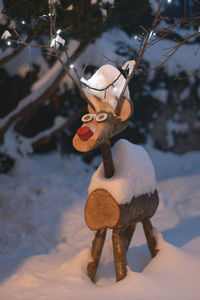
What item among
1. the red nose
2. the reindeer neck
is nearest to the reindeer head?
the red nose

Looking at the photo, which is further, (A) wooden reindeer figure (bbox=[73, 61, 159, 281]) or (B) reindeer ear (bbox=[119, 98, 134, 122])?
(B) reindeer ear (bbox=[119, 98, 134, 122])

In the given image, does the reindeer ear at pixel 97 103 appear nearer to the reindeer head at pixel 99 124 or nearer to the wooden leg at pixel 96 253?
the reindeer head at pixel 99 124

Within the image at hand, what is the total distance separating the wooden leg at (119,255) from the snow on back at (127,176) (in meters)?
0.32

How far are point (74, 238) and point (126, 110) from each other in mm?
2318

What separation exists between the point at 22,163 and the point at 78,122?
171 centimetres

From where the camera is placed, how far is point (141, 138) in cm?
788

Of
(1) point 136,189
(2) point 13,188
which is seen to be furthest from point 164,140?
(1) point 136,189

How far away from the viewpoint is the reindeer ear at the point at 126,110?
9.57ft

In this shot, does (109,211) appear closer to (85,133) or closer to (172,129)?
(85,133)

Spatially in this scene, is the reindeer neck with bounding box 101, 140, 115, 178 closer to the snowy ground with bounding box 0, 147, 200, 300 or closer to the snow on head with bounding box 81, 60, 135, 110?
the snow on head with bounding box 81, 60, 135, 110

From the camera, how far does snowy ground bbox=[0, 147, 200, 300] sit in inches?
109

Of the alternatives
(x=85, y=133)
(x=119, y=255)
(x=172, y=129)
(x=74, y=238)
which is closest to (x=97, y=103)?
(x=85, y=133)

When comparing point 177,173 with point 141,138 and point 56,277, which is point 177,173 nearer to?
point 141,138

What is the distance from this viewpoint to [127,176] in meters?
2.97
